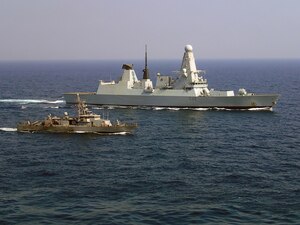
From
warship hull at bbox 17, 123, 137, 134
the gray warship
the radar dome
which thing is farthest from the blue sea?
the radar dome

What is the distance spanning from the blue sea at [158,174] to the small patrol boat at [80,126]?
149 centimetres

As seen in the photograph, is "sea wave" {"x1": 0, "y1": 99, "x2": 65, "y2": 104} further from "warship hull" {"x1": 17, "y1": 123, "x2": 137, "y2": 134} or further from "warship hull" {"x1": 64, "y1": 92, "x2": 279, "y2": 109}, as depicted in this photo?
"warship hull" {"x1": 17, "y1": 123, "x2": 137, "y2": 134}

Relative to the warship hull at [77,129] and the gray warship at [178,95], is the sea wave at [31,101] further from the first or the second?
the warship hull at [77,129]

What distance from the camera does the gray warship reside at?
253ft

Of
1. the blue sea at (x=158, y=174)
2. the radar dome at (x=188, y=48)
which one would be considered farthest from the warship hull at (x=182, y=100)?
the blue sea at (x=158, y=174)

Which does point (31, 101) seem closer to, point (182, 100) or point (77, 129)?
point (182, 100)

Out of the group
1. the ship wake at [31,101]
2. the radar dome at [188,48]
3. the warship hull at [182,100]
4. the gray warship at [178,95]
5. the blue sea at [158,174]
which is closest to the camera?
the blue sea at [158,174]

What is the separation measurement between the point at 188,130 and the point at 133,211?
31.4 metres

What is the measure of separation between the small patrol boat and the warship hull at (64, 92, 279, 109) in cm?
1606

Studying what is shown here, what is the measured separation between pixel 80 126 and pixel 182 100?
1056 inches

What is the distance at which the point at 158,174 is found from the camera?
3816 cm

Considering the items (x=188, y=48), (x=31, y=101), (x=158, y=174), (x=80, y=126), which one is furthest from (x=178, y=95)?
(x=158, y=174)

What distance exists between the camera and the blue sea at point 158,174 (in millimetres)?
29281

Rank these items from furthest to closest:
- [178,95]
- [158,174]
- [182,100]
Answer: [178,95] → [182,100] → [158,174]
